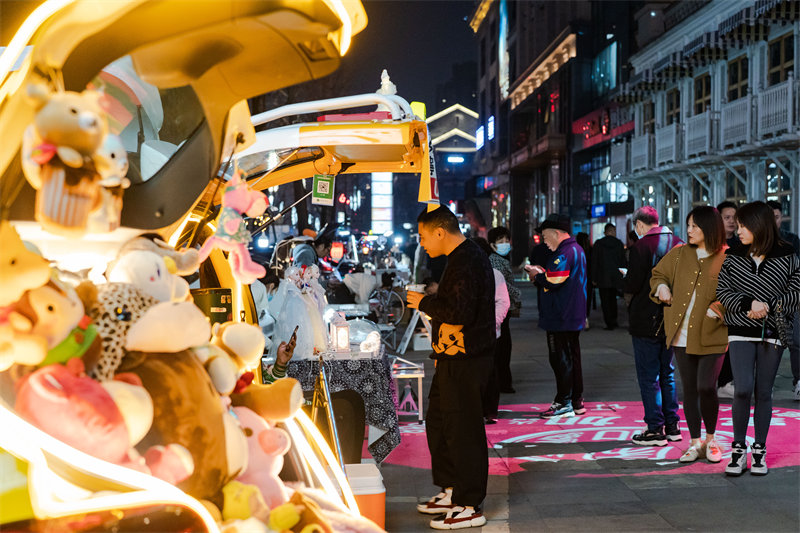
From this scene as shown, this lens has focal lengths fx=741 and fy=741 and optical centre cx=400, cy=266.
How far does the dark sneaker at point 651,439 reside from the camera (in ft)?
21.5

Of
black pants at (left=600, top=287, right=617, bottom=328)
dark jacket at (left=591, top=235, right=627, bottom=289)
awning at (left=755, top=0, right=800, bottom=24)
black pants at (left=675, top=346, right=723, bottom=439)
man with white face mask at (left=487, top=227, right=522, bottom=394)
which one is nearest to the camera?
black pants at (left=675, top=346, right=723, bottom=439)

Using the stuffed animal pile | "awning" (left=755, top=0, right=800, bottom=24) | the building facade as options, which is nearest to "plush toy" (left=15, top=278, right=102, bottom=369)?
the stuffed animal pile

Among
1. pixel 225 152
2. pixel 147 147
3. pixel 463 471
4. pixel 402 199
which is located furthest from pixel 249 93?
pixel 402 199

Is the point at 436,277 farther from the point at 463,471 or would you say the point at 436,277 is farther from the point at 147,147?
the point at 147,147

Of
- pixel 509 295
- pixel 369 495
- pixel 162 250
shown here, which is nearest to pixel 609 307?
pixel 509 295

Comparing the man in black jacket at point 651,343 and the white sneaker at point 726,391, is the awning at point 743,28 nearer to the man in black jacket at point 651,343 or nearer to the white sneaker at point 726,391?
the white sneaker at point 726,391

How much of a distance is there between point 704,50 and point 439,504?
811 inches

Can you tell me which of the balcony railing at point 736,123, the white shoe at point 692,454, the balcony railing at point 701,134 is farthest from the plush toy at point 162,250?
the balcony railing at point 701,134

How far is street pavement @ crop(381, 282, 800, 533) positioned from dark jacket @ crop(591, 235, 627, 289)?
6569 millimetres

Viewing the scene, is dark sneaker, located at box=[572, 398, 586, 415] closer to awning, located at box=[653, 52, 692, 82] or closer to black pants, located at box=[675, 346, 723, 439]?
black pants, located at box=[675, 346, 723, 439]

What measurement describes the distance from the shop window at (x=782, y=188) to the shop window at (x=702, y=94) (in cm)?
411

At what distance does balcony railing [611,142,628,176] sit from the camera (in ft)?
95.7

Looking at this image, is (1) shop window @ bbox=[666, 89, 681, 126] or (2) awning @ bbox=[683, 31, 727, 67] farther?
(1) shop window @ bbox=[666, 89, 681, 126]

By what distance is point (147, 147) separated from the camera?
8.99 ft
